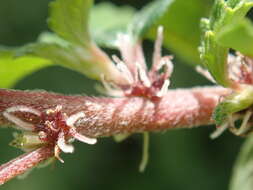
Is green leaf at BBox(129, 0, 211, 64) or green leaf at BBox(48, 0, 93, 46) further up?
green leaf at BBox(48, 0, 93, 46)

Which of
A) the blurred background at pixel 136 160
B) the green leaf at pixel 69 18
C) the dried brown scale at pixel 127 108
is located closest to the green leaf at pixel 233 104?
the dried brown scale at pixel 127 108

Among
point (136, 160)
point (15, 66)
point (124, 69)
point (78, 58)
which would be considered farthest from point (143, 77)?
point (136, 160)

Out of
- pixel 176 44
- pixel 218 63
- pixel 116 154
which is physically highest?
pixel 218 63

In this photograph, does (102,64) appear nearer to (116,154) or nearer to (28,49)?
(28,49)

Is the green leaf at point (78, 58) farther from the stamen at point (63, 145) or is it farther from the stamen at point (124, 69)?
the stamen at point (63, 145)

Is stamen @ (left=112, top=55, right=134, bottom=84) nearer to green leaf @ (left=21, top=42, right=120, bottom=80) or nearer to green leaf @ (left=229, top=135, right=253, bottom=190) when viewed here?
green leaf @ (left=21, top=42, right=120, bottom=80)

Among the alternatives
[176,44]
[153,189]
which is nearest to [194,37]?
[176,44]

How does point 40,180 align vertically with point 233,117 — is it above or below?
below

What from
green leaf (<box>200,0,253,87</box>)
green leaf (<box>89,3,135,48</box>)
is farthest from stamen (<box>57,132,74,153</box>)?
green leaf (<box>89,3,135,48</box>)
